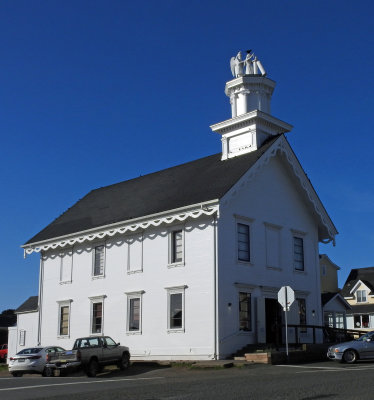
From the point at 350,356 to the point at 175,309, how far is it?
27.4ft

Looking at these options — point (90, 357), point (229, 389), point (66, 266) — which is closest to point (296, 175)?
point (66, 266)

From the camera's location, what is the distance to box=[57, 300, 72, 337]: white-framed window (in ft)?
111

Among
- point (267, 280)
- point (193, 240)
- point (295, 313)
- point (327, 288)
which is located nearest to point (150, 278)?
point (193, 240)

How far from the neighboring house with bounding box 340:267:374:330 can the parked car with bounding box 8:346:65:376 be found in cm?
4222

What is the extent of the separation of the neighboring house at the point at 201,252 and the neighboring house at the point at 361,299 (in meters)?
29.4

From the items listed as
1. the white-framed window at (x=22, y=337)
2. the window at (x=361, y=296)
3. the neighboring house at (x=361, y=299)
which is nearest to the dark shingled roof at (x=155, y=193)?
the white-framed window at (x=22, y=337)

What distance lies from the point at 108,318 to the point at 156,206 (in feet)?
21.6

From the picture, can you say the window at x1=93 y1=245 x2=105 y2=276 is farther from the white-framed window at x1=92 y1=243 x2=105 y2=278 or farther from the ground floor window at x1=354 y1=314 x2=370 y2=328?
the ground floor window at x1=354 y1=314 x2=370 y2=328

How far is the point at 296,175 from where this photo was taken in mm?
31875

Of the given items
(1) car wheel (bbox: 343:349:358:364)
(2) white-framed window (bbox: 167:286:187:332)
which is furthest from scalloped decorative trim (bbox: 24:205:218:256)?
(1) car wheel (bbox: 343:349:358:364)

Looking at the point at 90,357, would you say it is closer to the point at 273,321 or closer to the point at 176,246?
the point at 176,246

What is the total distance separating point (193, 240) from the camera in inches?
1088

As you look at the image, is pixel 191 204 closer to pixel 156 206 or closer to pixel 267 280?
pixel 156 206

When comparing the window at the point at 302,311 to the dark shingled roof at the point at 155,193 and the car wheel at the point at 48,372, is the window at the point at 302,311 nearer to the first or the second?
the dark shingled roof at the point at 155,193
